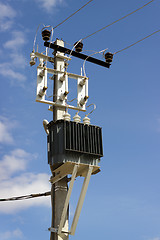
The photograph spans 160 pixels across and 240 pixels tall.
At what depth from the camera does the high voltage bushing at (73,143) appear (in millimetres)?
14883

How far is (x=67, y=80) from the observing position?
55.6ft

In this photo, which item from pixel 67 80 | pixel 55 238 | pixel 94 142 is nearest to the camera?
pixel 55 238

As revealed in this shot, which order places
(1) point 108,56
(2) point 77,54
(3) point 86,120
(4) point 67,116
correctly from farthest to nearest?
(1) point 108,56 < (2) point 77,54 < (3) point 86,120 < (4) point 67,116

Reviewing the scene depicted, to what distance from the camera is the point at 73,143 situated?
49.2 feet

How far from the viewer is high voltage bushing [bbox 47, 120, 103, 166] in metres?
14.9

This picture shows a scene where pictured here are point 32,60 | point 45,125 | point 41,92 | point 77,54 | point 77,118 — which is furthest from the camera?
point 77,54

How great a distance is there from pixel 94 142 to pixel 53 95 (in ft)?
8.80

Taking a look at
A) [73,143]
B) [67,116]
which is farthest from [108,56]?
[73,143]

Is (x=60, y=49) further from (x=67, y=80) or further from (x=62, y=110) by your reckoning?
(x=62, y=110)

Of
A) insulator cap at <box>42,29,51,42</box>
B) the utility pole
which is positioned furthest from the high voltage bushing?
insulator cap at <box>42,29,51,42</box>

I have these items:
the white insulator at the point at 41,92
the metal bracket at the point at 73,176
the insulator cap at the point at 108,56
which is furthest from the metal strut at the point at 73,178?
the insulator cap at the point at 108,56

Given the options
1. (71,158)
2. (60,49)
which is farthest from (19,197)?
(60,49)

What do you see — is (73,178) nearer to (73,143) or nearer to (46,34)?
(73,143)

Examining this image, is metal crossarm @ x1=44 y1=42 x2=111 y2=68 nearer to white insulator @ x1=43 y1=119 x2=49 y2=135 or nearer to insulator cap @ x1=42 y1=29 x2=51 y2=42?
insulator cap @ x1=42 y1=29 x2=51 y2=42
